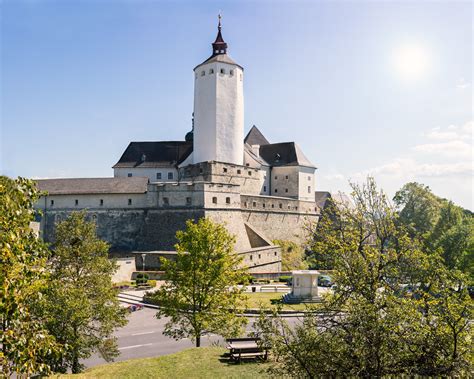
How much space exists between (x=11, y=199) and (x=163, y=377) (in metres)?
8.78

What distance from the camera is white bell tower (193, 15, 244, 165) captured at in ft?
160

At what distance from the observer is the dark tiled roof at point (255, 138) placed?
61406mm

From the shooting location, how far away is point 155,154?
52.8 metres

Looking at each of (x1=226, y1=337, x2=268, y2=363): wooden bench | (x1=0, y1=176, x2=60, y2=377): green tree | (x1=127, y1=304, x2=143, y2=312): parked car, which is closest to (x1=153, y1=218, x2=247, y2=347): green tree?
(x1=226, y1=337, x2=268, y2=363): wooden bench

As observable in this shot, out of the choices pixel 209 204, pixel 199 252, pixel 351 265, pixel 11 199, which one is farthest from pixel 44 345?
pixel 209 204

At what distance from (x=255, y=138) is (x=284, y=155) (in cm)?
712

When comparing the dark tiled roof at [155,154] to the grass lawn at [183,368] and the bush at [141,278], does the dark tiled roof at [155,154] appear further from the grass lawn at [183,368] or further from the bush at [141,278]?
the grass lawn at [183,368]

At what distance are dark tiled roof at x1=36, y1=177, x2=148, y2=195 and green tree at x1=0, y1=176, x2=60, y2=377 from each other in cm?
3612

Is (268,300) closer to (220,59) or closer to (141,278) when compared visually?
(141,278)

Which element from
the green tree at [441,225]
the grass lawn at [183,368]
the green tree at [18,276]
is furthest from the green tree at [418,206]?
the green tree at [18,276]

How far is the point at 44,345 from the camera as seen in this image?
22.0ft

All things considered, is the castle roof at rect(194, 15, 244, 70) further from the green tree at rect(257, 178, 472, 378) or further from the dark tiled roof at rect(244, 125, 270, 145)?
the green tree at rect(257, 178, 472, 378)

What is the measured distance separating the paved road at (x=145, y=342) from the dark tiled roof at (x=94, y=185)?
2079cm

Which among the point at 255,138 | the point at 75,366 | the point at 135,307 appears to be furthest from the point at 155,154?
the point at 75,366
